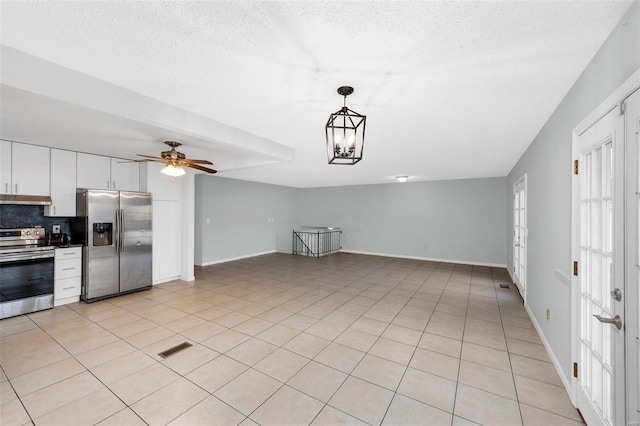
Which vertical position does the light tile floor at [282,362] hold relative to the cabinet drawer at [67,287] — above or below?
below

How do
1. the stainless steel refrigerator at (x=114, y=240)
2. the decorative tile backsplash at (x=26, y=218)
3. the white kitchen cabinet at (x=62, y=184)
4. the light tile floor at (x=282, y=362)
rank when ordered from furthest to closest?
the stainless steel refrigerator at (x=114, y=240) → the white kitchen cabinet at (x=62, y=184) → the decorative tile backsplash at (x=26, y=218) → the light tile floor at (x=282, y=362)

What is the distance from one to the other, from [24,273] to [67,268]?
1.56 ft

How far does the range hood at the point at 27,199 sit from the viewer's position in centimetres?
359

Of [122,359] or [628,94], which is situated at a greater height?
[628,94]

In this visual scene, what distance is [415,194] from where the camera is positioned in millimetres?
8195

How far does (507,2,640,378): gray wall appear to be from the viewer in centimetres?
140

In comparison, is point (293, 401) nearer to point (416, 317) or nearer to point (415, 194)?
point (416, 317)

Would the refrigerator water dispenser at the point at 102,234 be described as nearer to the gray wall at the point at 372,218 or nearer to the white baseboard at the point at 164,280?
the white baseboard at the point at 164,280

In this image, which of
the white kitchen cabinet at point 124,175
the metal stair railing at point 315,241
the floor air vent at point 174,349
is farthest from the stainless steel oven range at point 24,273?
the metal stair railing at point 315,241

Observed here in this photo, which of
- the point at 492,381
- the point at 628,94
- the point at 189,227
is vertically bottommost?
the point at 492,381

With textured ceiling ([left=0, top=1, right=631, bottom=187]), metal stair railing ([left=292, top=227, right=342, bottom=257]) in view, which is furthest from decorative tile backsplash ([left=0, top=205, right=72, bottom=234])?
metal stair railing ([left=292, top=227, right=342, bottom=257])

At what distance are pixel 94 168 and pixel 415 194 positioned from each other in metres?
7.89

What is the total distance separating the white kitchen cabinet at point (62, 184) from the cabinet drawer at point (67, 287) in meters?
1.05

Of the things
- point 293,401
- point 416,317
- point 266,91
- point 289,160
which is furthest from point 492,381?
point 289,160
